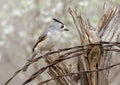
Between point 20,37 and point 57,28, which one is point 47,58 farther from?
point 20,37

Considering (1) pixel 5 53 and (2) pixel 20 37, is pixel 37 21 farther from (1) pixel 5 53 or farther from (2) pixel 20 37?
(1) pixel 5 53

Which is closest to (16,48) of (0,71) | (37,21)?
(0,71)

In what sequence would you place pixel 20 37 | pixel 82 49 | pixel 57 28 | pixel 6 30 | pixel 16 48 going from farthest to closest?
pixel 16 48 < pixel 20 37 < pixel 6 30 < pixel 57 28 < pixel 82 49

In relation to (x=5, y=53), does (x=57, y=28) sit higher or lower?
higher

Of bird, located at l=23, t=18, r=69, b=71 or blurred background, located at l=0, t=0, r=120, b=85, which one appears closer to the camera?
bird, located at l=23, t=18, r=69, b=71

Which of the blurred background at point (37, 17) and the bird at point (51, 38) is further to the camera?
the blurred background at point (37, 17)

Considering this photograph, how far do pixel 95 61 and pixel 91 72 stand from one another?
0.15 ft

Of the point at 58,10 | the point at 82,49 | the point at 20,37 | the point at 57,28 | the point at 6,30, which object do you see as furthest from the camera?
the point at 20,37

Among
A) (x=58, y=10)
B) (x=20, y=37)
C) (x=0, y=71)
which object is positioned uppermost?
(x=58, y=10)

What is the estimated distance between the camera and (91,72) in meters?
1.64

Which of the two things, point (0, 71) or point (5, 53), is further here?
point (0, 71)

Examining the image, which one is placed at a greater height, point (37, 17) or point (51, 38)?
point (51, 38)

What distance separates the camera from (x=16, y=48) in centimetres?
622

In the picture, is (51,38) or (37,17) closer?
(51,38)
